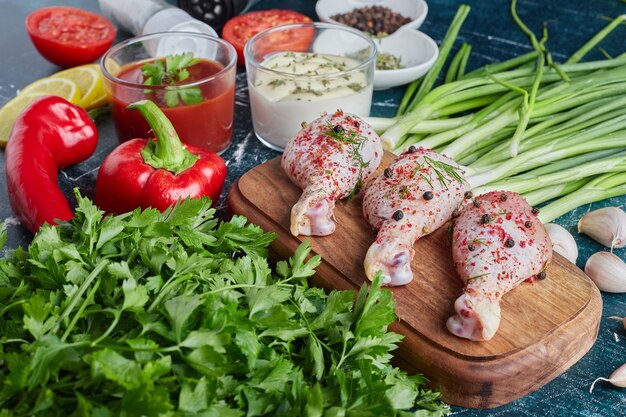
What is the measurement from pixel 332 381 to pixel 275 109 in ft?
4.77

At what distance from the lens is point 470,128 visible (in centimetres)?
286

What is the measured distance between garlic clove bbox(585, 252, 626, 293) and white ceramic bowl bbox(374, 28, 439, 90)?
1299mm

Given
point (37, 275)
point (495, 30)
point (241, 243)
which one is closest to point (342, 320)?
point (241, 243)

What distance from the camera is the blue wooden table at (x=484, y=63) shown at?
1.90 meters

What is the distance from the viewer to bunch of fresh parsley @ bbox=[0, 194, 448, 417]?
140cm

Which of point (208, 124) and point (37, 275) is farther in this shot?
point (208, 124)

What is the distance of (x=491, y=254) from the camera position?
189 centimetres

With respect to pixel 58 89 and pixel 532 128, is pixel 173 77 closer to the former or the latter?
pixel 58 89

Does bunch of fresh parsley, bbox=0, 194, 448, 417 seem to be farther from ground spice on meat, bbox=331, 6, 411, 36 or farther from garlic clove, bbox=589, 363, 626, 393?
ground spice on meat, bbox=331, 6, 411, 36

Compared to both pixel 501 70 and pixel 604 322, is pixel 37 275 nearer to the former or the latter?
pixel 604 322

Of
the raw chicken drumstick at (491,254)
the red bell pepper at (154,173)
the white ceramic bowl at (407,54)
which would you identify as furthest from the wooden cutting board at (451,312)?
the white ceramic bowl at (407,54)

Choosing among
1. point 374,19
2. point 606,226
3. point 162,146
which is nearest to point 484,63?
point 374,19

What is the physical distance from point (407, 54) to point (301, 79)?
3.01 ft

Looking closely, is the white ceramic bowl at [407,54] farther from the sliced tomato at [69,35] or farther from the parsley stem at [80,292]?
the parsley stem at [80,292]
